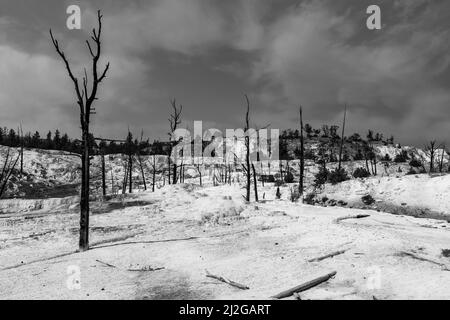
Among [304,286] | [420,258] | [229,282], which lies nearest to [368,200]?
[420,258]

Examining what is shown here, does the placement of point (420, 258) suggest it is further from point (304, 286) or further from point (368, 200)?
point (368, 200)

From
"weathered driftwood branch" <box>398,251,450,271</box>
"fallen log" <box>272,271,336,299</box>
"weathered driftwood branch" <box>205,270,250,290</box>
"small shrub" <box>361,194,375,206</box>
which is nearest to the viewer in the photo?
"fallen log" <box>272,271,336,299</box>

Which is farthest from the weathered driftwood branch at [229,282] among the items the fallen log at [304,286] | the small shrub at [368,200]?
the small shrub at [368,200]

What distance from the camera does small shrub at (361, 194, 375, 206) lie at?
29594 millimetres

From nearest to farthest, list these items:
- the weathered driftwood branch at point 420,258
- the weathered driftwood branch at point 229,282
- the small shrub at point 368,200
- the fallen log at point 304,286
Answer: the fallen log at point 304,286
the weathered driftwood branch at point 229,282
the weathered driftwood branch at point 420,258
the small shrub at point 368,200

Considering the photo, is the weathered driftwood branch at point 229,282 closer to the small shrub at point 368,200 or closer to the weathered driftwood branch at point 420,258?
the weathered driftwood branch at point 420,258

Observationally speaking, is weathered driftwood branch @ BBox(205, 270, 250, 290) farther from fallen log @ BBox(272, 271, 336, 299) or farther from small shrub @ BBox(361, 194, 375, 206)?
small shrub @ BBox(361, 194, 375, 206)

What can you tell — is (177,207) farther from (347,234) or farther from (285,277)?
(285,277)

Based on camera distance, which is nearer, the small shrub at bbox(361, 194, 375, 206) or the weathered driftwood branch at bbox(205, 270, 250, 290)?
the weathered driftwood branch at bbox(205, 270, 250, 290)

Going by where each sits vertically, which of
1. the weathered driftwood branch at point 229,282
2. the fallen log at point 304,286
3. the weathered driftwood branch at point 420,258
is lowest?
the weathered driftwood branch at point 229,282

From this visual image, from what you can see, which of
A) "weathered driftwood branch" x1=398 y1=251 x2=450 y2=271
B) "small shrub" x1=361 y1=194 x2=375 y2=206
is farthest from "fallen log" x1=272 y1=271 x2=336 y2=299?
"small shrub" x1=361 y1=194 x2=375 y2=206

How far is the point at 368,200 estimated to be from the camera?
98.0 feet

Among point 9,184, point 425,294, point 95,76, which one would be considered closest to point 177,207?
point 95,76

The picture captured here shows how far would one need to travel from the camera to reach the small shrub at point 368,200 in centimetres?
2959
